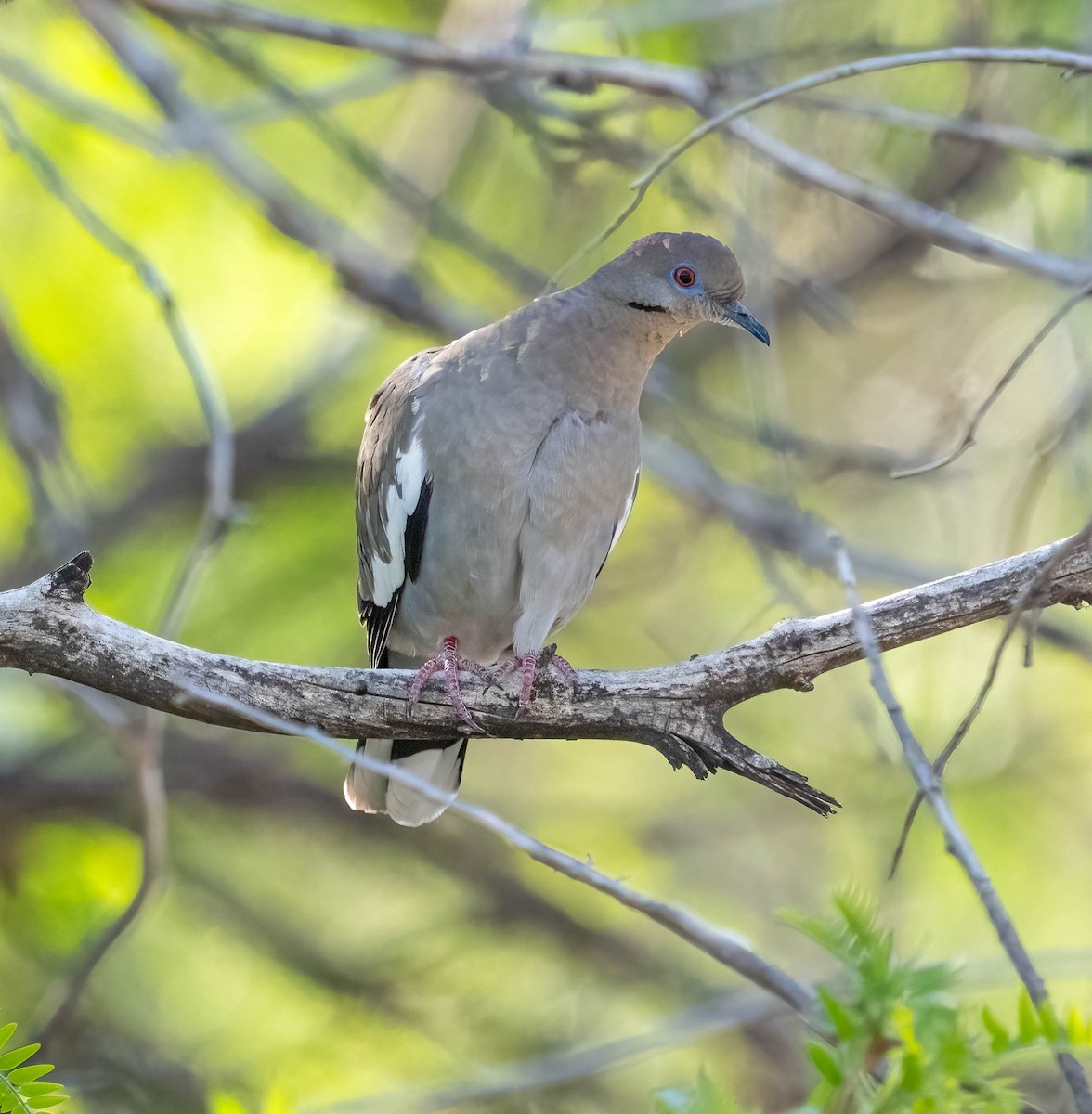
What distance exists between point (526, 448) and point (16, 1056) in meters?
2.13

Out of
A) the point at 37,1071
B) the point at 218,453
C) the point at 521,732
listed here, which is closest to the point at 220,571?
the point at 218,453

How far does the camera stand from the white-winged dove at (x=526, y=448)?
10.9 feet

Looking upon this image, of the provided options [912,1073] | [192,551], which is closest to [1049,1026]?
[912,1073]

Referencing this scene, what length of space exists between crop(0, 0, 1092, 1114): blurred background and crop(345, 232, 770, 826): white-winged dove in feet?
1.82

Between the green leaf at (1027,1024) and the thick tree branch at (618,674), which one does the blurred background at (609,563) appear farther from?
the green leaf at (1027,1024)

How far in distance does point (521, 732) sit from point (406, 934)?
2829mm

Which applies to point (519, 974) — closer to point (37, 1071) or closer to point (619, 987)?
point (619, 987)

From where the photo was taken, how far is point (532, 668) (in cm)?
293

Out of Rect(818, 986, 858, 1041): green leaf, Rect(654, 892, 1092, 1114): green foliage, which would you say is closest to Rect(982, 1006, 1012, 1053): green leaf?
Rect(654, 892, 1092, 1114): green foliage

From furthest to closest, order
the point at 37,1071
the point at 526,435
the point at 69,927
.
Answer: the point at 69,927 → the point at 526,435 → the point at 37,1071

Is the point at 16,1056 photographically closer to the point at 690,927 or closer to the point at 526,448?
the point at 690,927

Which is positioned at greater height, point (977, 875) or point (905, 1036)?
point (977, 875)

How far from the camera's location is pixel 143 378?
5738mm

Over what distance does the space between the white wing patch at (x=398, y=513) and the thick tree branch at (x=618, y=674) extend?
2.74 feet
